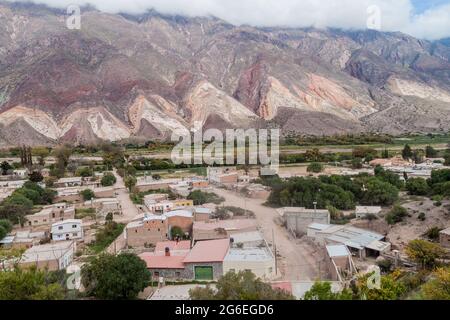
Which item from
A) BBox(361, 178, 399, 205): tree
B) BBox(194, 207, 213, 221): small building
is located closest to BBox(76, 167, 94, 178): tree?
BBox(194, 207, 213, 221): small building

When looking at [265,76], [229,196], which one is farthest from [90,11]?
[229,196]

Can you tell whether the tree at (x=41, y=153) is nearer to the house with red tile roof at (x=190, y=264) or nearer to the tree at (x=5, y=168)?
the tree at (x=5, y=168)

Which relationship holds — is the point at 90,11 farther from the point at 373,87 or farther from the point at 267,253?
the point at 267,253

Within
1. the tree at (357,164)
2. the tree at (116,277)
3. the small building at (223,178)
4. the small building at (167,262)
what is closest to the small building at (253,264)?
the small building at (167,262)

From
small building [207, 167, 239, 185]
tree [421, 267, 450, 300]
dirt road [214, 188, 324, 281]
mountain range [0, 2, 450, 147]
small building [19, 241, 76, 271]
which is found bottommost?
dirt road [214, 188, 324, 281]

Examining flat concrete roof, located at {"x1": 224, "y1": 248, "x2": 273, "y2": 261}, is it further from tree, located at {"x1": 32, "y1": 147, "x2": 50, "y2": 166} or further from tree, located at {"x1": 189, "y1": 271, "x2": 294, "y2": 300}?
tree, located at {"x1": 32, "y1": 147, "x2": 50, "y2": 166}
